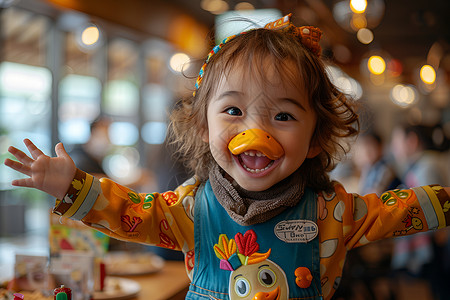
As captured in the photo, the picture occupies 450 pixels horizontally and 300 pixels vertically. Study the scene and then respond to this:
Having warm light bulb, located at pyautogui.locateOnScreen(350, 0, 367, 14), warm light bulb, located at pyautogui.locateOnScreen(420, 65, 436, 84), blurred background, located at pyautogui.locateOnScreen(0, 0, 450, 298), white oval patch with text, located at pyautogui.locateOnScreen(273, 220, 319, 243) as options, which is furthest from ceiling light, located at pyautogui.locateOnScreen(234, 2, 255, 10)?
warm light bulb, located at pyautogui.locateOnScreen(420, 65, 436, 84)

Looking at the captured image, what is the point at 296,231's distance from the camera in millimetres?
1063

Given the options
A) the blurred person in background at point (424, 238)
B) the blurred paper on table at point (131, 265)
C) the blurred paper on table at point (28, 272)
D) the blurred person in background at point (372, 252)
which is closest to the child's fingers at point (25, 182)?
the blurred paper on table at point (28, 272)

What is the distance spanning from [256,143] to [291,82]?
17 centimetres

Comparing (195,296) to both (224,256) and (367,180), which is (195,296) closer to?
(224,256)

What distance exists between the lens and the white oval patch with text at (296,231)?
106 centimetres

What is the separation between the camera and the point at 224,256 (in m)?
1.06

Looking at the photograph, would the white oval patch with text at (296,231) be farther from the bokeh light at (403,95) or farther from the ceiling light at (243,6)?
the bokeh light at (403,95)

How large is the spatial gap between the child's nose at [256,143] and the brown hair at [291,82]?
0.13m

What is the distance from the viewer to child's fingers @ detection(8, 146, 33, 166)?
93 cm

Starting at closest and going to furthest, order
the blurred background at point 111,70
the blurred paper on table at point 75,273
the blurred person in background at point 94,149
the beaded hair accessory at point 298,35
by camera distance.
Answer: the beaded hair accessory at point 298,35, the blurred paper on table at point 75,273, the blurred person in background at point 94,149, the blurred background at point 111,70

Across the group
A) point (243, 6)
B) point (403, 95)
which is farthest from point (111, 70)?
point (403, 95)

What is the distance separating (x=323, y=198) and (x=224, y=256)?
0.27 metres

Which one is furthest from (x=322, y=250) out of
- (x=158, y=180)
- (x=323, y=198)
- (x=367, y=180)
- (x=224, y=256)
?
(x=367, y=180)

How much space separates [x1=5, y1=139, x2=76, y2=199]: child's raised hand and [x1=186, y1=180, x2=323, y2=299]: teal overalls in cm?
32
